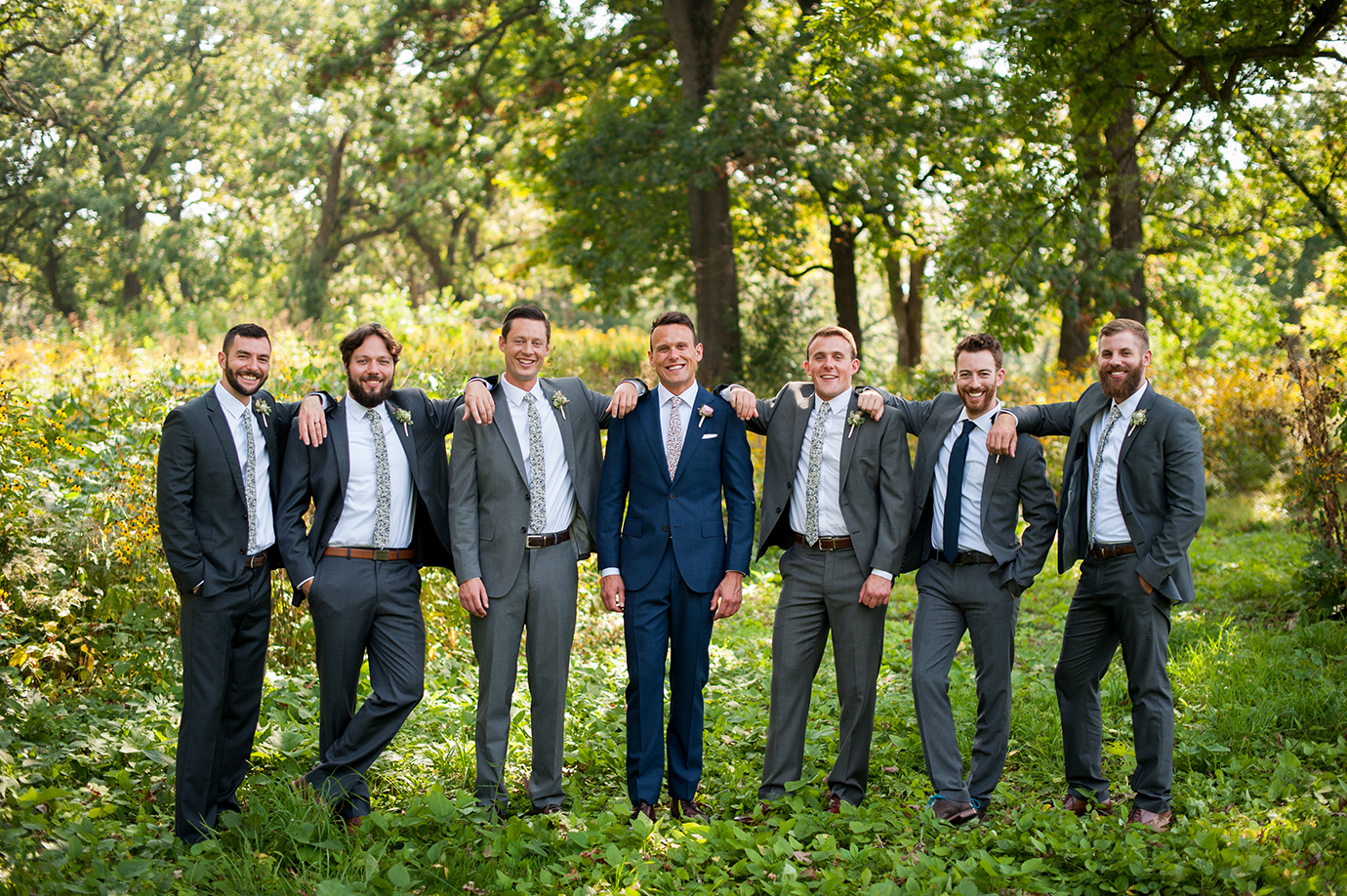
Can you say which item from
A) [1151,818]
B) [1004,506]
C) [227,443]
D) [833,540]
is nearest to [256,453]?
[227,443]

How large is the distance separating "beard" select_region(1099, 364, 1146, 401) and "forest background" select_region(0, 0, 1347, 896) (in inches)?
77.0

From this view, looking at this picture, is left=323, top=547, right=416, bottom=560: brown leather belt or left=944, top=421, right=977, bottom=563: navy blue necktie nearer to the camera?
left=323, top=547, right=416, bottom=560: brown leather belt

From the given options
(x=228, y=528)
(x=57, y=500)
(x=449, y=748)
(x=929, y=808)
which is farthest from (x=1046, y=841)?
(x=57, y=500)

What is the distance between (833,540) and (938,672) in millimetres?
807

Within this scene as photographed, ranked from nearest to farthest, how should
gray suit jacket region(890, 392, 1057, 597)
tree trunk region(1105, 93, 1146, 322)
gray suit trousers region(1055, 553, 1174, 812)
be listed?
gray suit trousers region(1055, 553, 1174, 812)
gray suit jacket region(890, 392, 1057, 597)
tree trunk region(1105, 93, 1146, 322)

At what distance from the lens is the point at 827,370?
4.78 metres

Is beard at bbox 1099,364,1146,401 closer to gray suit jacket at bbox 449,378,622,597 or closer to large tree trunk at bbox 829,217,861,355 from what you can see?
gray suit jacket at bbox 449,378,622,597

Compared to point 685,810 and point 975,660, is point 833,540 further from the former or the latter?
point 685,810

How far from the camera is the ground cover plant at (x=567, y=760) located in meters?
3.82

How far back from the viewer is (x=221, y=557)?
4.29 meters

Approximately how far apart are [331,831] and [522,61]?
16.4 meters

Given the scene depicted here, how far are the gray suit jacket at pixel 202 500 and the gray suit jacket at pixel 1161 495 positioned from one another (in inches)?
146

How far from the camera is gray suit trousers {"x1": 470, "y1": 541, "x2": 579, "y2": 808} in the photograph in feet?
15.0

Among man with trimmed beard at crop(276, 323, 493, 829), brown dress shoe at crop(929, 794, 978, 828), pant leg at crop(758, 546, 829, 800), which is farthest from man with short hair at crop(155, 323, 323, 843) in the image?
brown dress shoe at crop(929, 794, 978, 828)
